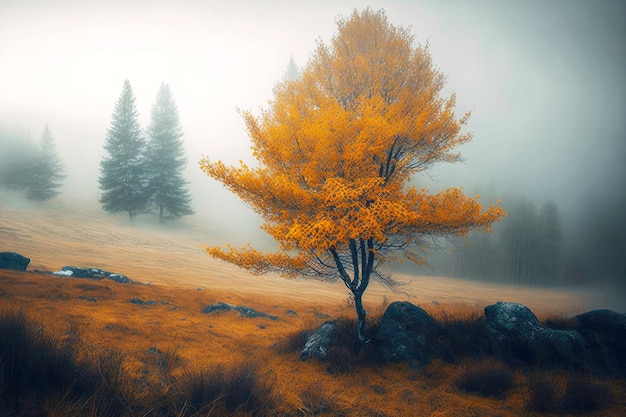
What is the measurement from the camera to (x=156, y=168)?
3803 cm

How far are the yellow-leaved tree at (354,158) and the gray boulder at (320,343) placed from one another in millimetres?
810

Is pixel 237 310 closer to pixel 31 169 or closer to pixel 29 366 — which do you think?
pixel 29 366

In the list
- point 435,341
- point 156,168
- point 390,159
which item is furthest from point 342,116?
point 156,168

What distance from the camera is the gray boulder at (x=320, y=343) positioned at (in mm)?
7156

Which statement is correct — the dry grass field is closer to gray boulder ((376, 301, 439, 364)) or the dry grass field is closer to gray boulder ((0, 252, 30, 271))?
gray boulder ((376, 301, 439, 364))

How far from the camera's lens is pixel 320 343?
7406 millimetres

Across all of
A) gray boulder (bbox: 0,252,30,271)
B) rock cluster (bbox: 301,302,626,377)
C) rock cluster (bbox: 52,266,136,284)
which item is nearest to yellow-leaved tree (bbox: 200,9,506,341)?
rock cluster (bbox: 301,302,626,377)

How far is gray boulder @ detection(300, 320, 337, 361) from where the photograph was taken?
716 cm

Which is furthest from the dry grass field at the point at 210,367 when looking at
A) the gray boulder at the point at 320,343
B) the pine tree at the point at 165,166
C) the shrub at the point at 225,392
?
the pine tree at the point at 165,166

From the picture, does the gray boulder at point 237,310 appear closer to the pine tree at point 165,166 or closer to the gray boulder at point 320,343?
the gray boulder at point 320,343

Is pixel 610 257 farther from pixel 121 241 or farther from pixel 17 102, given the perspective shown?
pixel 17 102

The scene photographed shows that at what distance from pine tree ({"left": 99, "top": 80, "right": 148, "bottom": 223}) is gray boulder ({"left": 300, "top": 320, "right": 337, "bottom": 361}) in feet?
116

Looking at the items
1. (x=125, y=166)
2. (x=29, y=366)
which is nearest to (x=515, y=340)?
(x=29, y=366)

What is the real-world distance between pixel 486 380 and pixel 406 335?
6.28ft
